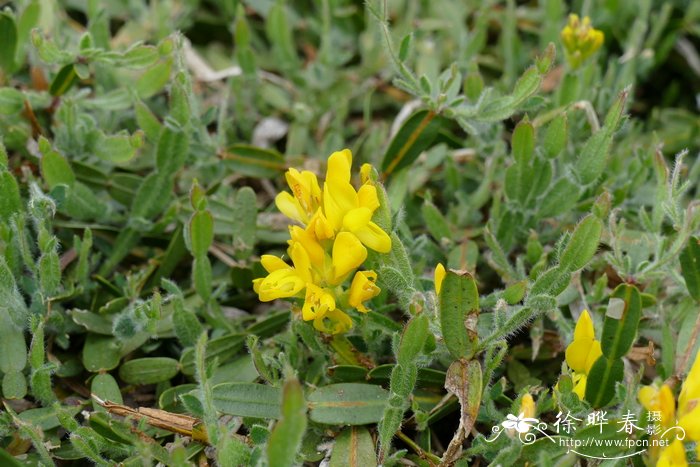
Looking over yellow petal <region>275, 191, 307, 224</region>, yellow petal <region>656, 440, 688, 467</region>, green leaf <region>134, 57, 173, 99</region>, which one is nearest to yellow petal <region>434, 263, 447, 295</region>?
yellow petal <region>275, 191, 307, 224</region>

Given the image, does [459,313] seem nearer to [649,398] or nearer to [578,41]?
[649,398]

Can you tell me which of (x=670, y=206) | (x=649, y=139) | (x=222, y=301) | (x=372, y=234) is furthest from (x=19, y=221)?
(x=649, y=139)

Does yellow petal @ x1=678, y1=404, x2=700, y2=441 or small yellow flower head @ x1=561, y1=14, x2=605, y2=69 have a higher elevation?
small yellow flower head @ x1=561, y1=14, x2=605, y2=69

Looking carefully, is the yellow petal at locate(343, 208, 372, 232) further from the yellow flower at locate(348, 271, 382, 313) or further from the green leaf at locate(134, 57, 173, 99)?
the green leaf at locate(134, 57, 173, 99)

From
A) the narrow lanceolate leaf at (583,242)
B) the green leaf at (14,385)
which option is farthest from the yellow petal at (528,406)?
the green leaf at (14,385)

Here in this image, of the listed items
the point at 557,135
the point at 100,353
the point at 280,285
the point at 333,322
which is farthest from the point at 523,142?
the point at 100,353

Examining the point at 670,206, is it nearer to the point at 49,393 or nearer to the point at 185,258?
the point at 185,258

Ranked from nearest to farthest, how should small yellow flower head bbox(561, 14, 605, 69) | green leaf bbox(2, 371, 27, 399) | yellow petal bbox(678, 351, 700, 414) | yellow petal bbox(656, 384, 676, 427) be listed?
yellow petal bbox(656, 384, 676, 427) → yellow petal bbox(678, 351, 700, 414) → green leaf bbox(2, 371, 27, 399) → small yellow flower head bbox(561, 14, 605, 69)
